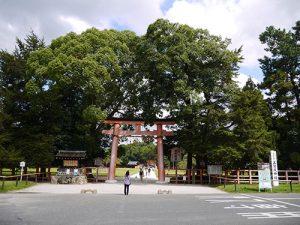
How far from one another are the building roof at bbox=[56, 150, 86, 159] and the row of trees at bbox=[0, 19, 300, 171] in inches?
32.5

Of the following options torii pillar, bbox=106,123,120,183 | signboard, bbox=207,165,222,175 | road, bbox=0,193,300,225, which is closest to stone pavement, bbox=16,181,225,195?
signboard, bbox=207,165,222,175

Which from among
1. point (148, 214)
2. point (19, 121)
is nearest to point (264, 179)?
point (148, 214)

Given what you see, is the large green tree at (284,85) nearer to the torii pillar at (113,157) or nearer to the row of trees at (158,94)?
the row of trees at (158,94)

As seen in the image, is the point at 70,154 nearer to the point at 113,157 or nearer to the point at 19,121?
the point at 113,157

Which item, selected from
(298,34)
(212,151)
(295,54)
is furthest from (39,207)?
(298,34)

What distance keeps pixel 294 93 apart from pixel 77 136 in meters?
21.9

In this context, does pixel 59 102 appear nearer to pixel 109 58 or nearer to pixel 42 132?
pixel 42 132

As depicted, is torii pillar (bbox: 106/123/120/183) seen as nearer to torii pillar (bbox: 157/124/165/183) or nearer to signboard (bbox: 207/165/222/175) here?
torii pillar (bbox: 157/124/165/183)

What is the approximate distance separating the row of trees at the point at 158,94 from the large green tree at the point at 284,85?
10 centimetres

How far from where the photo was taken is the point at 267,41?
33.8 meters

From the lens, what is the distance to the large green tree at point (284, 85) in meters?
29.3

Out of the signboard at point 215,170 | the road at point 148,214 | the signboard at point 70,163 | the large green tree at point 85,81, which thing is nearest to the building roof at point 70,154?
the signboard at point 70,163

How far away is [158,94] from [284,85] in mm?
11941

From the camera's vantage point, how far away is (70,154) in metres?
29.1
